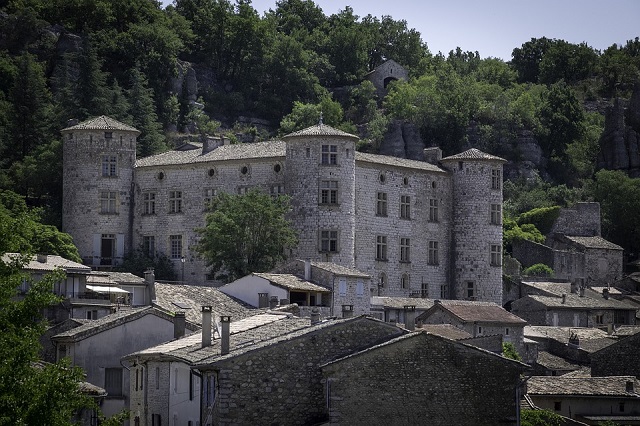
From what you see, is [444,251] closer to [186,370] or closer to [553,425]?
[553,425]

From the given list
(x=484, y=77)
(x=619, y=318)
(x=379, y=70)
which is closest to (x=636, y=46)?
(x=484, y=77)

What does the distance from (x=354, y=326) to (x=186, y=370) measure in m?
5.48

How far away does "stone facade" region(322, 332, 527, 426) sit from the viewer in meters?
44.8

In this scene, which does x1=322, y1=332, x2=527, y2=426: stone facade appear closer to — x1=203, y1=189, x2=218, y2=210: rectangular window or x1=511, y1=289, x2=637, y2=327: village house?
x1=203, y1=189, x2=218, y2=210: rectangular window

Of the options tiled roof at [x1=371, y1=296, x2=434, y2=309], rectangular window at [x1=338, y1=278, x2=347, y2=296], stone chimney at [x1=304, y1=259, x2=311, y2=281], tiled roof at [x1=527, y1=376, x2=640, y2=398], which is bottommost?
tiled roof at [x1=527, y1=376, x2=640, y2=398]

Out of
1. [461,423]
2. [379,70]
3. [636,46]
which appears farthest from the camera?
[636,46]

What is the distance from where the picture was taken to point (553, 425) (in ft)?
179

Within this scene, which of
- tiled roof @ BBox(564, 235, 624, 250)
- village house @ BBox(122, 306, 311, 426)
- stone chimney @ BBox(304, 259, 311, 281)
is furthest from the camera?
tiled roof @ BBox(564, 235, 624, 250)

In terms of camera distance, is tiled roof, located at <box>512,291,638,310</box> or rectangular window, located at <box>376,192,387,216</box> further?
tiled roof, located at <box>512,291,638,310</box>

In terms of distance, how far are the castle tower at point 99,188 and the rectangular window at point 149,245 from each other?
2.65 feet

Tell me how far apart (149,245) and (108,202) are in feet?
9.86

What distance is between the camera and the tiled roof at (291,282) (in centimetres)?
7269

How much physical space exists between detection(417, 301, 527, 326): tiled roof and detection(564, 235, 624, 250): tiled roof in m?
22.2

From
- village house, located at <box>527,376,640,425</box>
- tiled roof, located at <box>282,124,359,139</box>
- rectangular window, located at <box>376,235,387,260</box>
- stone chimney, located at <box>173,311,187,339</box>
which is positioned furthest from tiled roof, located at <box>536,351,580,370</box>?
stone chimney, located at <box>173,311,187,339</box>
